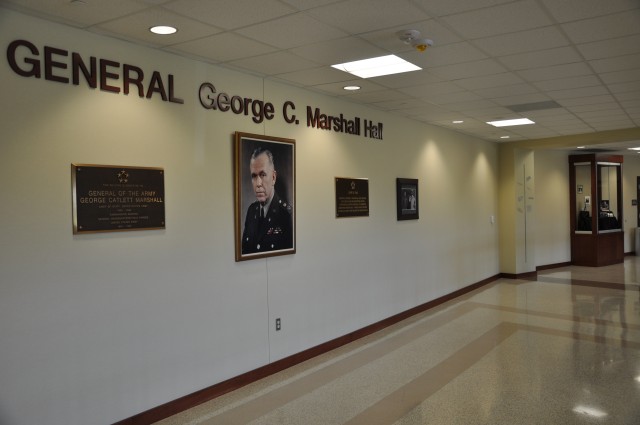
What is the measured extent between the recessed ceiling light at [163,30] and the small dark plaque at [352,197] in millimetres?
2975

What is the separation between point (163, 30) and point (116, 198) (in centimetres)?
133

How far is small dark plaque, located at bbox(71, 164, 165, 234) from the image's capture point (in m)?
3.60

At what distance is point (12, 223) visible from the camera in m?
3.24

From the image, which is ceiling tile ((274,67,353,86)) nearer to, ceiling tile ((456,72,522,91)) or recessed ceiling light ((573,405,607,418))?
ceiling tile ((456,72,522,91))

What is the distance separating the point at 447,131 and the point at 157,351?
6.74 meters

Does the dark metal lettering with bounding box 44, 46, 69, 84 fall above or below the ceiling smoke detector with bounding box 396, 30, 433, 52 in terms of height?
below

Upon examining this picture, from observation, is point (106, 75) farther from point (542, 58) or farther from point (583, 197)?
point (583, 197)

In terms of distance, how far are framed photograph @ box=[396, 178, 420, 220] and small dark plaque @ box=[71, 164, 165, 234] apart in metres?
4.19

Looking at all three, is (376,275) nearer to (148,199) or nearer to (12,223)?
(148,199)

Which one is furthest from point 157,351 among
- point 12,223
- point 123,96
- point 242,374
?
point 123,96

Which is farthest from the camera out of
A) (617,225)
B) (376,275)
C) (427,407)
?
(617,225)

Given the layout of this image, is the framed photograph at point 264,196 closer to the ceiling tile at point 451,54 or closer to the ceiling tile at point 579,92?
the ceiling tile at point 451,54

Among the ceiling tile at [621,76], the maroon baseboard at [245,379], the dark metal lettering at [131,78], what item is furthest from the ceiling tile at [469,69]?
the maroon baseboard at [245,379]

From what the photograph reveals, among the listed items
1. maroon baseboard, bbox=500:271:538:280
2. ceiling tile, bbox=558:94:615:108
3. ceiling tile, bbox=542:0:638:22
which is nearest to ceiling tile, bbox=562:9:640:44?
ceiling tile, bbox=542:0:638:22
